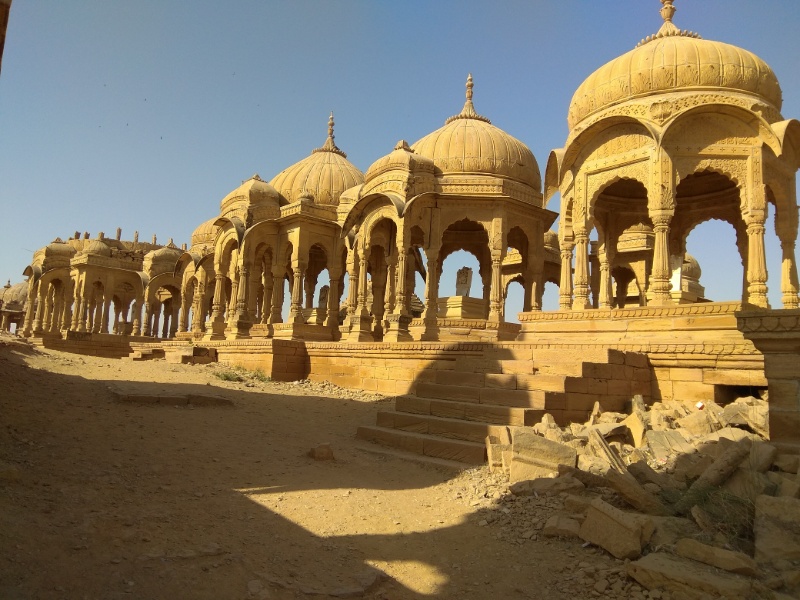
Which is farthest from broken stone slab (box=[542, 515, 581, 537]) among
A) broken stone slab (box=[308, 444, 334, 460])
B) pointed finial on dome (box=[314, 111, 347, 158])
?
pointed finial on dome (box=[314, 111, 347, 158])

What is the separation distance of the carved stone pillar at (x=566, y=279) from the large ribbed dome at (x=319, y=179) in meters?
11.4

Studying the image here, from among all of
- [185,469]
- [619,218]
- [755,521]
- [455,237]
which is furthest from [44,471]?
[455,237]

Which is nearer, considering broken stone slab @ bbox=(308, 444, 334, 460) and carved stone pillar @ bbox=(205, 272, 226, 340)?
broken stone slab @ bbox=(308, 444, 334, 460)

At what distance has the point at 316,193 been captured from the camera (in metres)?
22.0

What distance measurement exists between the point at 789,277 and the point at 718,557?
959cm

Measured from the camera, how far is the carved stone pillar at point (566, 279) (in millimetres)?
12375

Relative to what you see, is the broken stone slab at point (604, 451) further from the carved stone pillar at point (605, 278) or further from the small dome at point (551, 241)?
the small dome at point (551, 241)

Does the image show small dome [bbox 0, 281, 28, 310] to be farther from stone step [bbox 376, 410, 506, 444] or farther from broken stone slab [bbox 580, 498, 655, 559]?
broken stone slab [bbox 580, 498, 655, 559]

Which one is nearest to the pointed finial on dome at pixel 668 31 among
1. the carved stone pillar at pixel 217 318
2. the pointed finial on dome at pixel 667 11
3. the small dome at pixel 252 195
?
the pointed finial on dome at pixel 667 11

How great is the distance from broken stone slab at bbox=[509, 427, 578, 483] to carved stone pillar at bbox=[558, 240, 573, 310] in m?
6.84

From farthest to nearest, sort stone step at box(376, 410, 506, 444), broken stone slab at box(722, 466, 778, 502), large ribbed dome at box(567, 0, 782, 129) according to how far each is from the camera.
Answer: large ribbed dome at box(567, 0, 782, 129), stone step at box(376, 410, 506, 444), broken stone slab at box(722, 466, 778, 502)

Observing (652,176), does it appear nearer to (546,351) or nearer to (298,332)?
(546,351)

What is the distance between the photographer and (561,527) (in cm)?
447

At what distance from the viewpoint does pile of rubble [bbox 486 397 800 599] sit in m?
3.54
